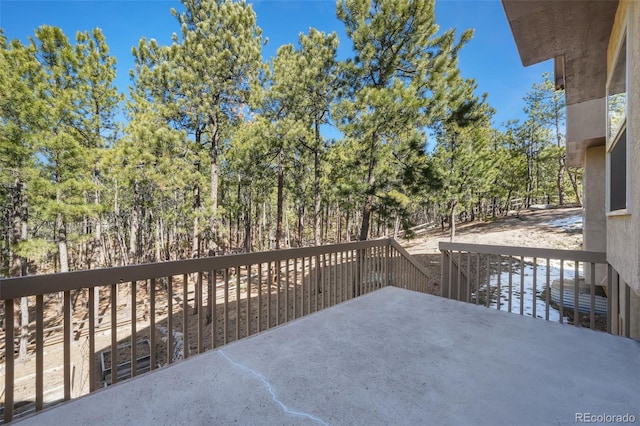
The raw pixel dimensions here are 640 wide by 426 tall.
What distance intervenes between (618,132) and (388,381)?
3.11 m

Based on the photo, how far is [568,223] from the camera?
13.4 meters

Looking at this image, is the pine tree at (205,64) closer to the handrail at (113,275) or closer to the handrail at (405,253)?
the handrail at (405,253)

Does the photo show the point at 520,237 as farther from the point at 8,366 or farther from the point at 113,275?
the point at 8,366

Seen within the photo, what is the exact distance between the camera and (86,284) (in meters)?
1.60

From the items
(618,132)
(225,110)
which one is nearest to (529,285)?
(618,132)

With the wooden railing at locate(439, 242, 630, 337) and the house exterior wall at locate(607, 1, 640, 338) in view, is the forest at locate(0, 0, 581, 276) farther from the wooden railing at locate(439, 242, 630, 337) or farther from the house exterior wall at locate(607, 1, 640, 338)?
the house exterior wall at locate(607, 1, 640, 338)

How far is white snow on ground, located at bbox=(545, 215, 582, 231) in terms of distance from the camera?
12466mm

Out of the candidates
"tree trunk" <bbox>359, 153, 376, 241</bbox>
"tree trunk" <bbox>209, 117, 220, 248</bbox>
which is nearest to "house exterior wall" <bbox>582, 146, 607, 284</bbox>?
"tree trunk" <bbox>359, 153, 376, 241</bbox>

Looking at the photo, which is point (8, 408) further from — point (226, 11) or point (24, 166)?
point (24, 166)

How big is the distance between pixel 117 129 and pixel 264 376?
464 inches

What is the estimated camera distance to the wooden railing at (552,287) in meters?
2.72

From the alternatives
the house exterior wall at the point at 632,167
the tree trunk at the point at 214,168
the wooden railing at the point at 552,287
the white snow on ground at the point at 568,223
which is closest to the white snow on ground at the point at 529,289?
the wooden railing at the point at 552,287

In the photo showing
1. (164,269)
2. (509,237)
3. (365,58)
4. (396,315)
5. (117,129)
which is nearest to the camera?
(164,269)

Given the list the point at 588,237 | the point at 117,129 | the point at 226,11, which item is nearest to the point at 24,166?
the point at 117,129
